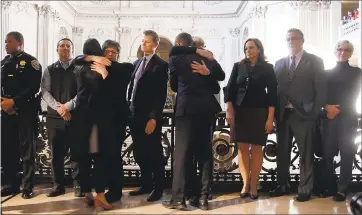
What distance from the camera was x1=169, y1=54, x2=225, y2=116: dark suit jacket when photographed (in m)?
3.40

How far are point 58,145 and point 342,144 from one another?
10.7 feet

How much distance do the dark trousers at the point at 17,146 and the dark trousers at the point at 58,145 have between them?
0.64 feet

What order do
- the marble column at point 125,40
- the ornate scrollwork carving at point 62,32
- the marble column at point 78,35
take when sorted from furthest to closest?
the marble column at point 125,40 < the marble column at point 78,35 < the ornate scrollwork carving at point 62,32

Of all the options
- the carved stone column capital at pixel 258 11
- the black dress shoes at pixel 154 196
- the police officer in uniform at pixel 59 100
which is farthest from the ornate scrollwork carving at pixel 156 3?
the black dress shoes at pixel 154 196

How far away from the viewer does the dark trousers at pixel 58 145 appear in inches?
156

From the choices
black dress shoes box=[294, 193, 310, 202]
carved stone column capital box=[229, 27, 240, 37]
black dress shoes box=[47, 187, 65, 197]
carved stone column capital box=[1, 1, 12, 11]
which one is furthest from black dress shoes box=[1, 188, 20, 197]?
carved stone column capital box=[229, 27, 240, 37]

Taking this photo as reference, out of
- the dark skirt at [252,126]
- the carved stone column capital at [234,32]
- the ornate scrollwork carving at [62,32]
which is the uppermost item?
the carved stone column capital at [234,32]

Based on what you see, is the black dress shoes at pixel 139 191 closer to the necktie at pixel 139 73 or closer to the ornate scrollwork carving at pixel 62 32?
the necktie at pixel 139 73

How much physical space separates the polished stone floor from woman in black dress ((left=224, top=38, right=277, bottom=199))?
26cm

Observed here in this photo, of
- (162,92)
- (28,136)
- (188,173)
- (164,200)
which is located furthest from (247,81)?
(28,136)

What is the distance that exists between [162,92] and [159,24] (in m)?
16.1

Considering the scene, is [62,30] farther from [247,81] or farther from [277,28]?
[247,81]

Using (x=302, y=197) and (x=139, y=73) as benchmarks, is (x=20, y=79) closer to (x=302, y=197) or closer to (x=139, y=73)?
(x=139, y=73)

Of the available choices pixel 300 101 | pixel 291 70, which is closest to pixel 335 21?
pixel 291 70
